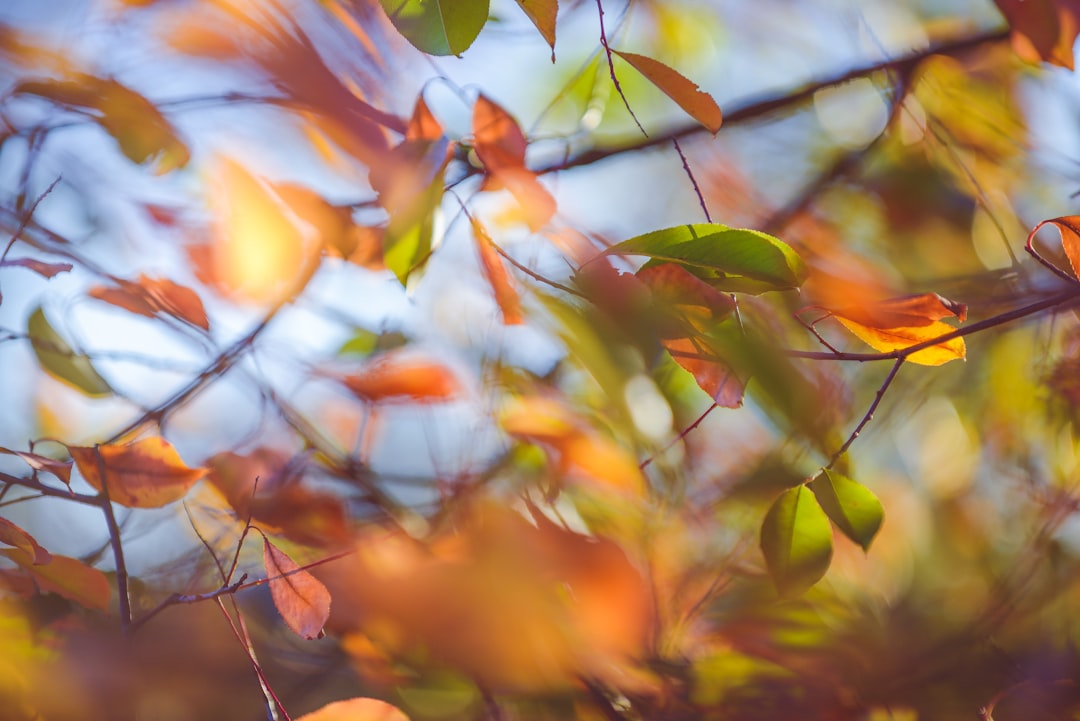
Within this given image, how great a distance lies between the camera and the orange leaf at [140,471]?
350 mm

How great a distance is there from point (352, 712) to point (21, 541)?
17 centimetres

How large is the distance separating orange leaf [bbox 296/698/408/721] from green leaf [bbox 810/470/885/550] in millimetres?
245

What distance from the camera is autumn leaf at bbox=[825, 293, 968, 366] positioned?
0.28 metres

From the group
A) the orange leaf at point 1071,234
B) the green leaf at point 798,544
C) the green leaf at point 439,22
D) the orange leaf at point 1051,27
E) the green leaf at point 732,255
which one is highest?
the orange leaf at point 1051,27

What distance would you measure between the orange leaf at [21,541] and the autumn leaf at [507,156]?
30 centimetres

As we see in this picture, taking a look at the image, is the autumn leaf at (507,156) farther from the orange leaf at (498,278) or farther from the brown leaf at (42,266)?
the brown leaf at (42,266)

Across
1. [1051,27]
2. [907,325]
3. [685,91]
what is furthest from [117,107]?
[1051,27]

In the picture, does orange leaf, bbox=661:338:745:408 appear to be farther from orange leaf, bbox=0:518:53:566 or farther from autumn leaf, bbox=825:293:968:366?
orange leaf, bbox=0:518:53:566

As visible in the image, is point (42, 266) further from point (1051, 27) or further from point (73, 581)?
point (1051, 27)

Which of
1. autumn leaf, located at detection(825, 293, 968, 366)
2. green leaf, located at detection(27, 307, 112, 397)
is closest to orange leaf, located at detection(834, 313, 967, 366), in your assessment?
autumn leaf, located at detection(825, 293, 968, 366)

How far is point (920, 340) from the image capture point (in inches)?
11.5

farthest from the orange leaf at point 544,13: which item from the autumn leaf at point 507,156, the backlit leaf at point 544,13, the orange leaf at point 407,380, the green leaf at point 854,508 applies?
the orange leaf at point 407,380

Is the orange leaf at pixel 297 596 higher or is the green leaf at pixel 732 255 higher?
the green leaf at pixel 732 255

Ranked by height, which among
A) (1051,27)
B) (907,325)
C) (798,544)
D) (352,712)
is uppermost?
(1051,27)
